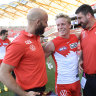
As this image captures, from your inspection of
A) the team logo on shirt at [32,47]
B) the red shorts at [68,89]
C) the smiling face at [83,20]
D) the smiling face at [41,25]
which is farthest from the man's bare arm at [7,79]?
the smiling face at [83,20]

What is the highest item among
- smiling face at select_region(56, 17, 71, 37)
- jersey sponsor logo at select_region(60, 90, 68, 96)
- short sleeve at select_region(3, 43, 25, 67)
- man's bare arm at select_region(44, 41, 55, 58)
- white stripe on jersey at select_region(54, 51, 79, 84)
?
smiling face at select_region(56, 17, 71, 37)

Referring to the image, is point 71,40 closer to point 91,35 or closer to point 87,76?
point 91,35

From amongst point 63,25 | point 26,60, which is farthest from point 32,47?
point 63,25

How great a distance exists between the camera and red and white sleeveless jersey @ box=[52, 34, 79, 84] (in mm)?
1977

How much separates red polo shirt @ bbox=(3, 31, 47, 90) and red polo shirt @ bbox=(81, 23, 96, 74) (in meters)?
0.84

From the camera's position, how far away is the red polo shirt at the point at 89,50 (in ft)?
6.16

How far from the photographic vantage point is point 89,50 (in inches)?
75.2

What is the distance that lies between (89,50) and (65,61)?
1.36 ft

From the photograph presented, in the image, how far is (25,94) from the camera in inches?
47.3

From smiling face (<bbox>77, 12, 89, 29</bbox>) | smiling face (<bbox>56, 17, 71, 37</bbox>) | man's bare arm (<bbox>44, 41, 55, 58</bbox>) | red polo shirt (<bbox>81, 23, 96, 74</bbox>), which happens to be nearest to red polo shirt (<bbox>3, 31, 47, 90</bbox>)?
man's bare arm (<bbox>44, 41, 55, 58</bbox>)

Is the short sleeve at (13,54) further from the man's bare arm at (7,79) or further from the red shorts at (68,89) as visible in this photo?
the red shorts at (68,89)

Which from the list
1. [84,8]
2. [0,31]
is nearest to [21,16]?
[0,31]

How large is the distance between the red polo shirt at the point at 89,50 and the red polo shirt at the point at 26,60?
84cm

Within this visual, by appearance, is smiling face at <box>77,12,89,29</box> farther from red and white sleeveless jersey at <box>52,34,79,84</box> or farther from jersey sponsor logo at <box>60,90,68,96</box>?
jersey sponsor logo at <box>60,90,68,96</box>
